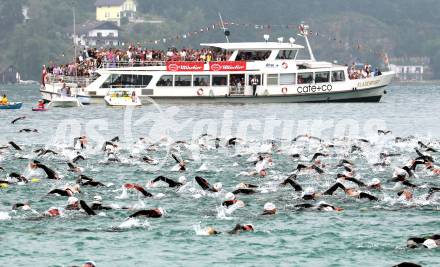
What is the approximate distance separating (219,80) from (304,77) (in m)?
7.79

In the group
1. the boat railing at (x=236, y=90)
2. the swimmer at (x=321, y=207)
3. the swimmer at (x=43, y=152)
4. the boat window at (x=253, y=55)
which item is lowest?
the boat railing at (x=236, y=90)

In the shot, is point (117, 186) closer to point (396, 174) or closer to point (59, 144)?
point (396, 174)

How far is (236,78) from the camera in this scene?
102 m

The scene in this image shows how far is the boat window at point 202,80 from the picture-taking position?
101125mm

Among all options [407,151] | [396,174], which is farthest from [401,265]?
[407,151]

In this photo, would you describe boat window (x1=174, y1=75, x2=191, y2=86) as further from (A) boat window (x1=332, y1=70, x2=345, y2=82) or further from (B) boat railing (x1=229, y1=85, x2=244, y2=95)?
(A) boat window (x1=332, y1=70, x2=345, y2=82)

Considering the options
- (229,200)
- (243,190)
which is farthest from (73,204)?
(243,190)

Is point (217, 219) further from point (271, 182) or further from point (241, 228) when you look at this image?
point (271, 182)

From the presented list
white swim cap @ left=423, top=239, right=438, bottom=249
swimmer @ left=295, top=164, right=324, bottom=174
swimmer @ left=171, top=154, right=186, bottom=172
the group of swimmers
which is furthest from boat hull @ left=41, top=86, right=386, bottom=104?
white swim cap @ left=423, top=239, right=438, bottom=249

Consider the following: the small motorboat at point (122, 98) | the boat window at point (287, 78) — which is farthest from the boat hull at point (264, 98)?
the boat window at point (287, 78)

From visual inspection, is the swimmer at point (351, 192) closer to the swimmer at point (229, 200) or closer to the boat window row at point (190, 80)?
the swimmer at point (229, 200)

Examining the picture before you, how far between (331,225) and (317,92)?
70184 mm

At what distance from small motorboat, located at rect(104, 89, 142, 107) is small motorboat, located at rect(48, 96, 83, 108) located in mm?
3102

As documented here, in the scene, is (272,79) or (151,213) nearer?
(151,213)
